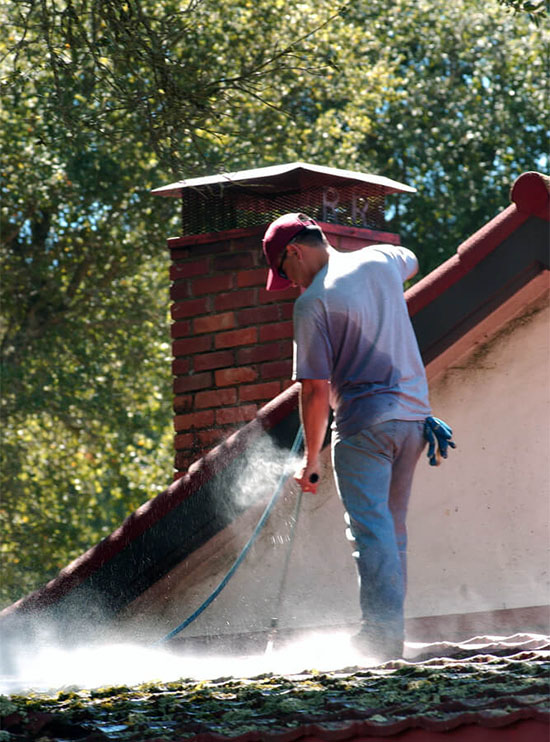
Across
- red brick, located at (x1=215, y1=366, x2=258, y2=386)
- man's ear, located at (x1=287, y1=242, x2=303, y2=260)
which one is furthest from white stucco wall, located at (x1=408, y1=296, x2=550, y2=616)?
red brick, located at (x1=215, y1=366, x2=258, y2=386)

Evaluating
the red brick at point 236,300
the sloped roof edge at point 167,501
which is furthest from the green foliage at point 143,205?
the sloped roof edge at point 167,501

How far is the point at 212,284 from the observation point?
598 centimetres

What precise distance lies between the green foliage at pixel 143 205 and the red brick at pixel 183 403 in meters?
6.54

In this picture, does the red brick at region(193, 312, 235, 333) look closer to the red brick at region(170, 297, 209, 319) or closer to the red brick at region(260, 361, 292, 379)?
the red brick at region(170, 297, 209, 319)

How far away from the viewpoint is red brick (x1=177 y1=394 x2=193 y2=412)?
19.4ft

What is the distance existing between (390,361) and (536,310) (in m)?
1.06

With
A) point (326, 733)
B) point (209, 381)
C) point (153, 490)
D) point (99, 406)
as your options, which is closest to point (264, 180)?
point (209, 381)

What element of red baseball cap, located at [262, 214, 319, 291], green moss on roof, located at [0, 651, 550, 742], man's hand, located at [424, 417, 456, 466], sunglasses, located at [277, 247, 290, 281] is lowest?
green moss on roof, located at [0, 651, 550, 742]

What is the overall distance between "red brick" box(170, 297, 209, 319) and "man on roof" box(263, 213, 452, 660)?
1852mm

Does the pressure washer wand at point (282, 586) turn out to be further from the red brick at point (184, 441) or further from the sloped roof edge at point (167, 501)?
the red brick at point (184, 441)

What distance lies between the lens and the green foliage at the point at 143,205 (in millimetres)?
14055

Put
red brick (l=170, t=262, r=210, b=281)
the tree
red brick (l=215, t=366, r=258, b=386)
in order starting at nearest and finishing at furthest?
red brick (l=215, t=366, r=258, b=386) → red brick (l=170, t=262, r=210, b=281) → the tree

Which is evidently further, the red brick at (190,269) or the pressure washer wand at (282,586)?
the red brick at (190,269)

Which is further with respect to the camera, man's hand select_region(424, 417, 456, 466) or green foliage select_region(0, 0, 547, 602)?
green foliage select_region(0, 0, 547, 602)
